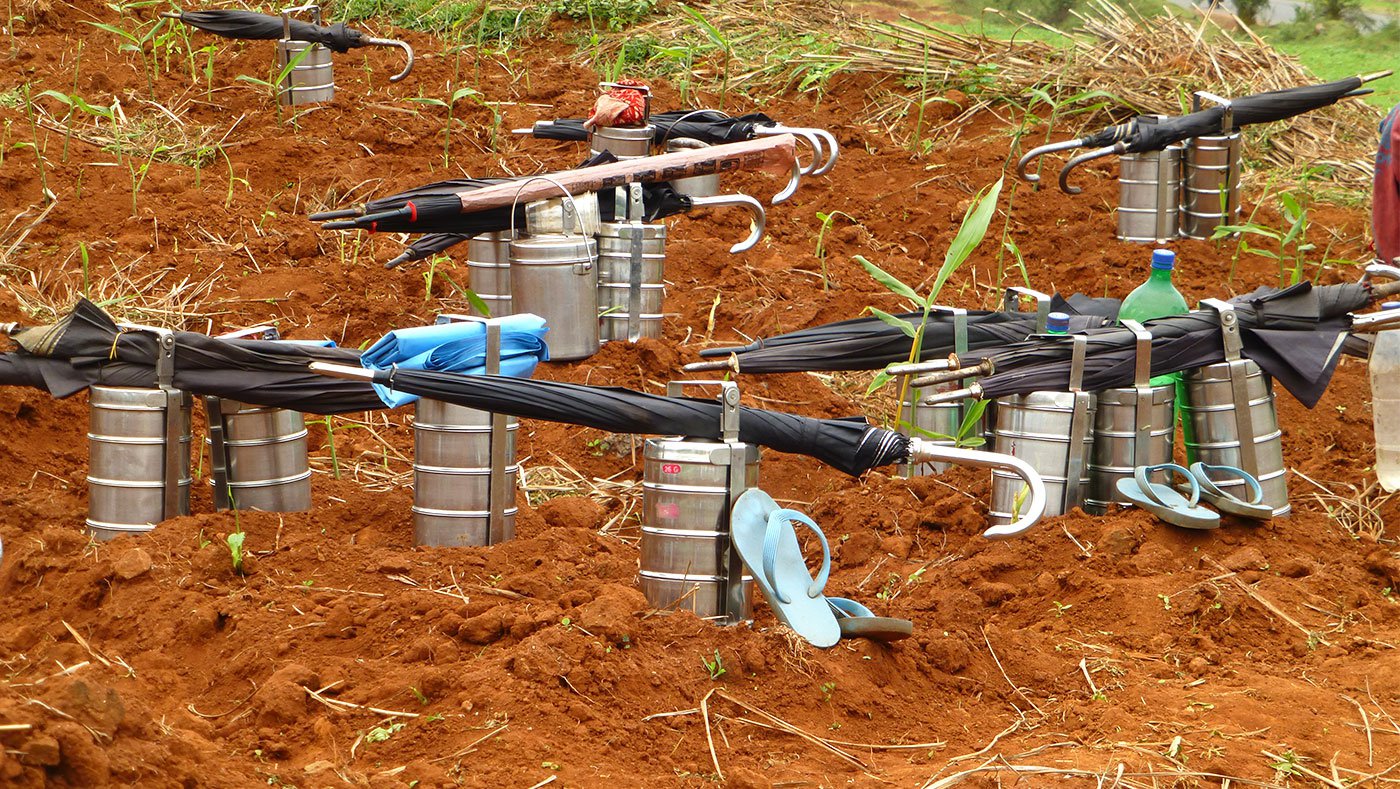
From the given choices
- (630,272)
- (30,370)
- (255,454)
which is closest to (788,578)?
(255,454)

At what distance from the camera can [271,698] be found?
2.71 m

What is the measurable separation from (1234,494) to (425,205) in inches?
90.1

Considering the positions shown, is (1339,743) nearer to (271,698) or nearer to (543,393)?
(543,393)

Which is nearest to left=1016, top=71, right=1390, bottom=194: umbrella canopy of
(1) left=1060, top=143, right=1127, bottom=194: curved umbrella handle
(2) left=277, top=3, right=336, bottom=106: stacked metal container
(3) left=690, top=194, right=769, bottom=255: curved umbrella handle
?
(1) left=1060, top=143, right=1127, bottom=194: curved umbrella handle

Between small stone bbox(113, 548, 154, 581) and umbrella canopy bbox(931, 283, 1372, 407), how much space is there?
1.83 meters

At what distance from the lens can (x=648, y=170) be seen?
4750mm

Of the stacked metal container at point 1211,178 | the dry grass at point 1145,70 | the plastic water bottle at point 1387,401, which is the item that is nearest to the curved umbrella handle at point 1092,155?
the stacked metal container at point 1211,178

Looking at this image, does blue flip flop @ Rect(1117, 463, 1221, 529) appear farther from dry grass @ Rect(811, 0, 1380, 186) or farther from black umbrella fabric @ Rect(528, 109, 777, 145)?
dry grass @ Rect(811, 0, 1380, 186)

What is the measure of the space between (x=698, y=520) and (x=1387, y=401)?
2122 millimetres

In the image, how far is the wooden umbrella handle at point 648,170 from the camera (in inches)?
172

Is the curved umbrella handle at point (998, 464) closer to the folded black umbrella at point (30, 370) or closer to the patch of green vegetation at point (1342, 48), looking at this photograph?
the folded black umbrella at point (30, 370)

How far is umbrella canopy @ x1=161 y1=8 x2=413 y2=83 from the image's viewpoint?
734 centimetres

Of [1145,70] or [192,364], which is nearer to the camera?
[192,364]

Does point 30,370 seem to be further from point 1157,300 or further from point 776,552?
point 1157,300
